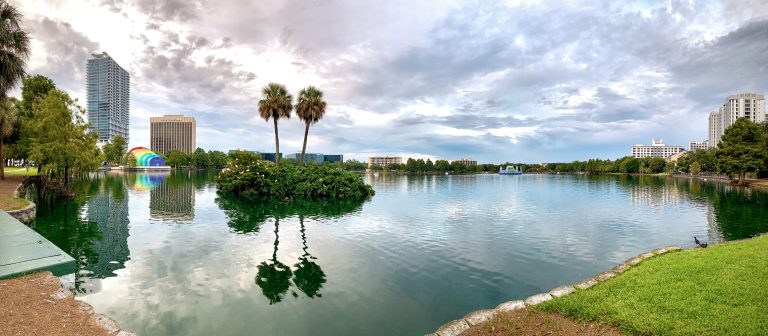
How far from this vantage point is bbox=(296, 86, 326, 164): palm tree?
43.5m

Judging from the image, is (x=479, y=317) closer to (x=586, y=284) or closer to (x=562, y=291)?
(x=562, y=291)

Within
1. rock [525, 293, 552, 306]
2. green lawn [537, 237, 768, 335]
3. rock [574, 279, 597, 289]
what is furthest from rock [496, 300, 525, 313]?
rock [574, 279, 597, 289]

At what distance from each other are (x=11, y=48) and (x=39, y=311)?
1606cm

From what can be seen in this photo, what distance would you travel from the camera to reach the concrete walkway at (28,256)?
9.54m

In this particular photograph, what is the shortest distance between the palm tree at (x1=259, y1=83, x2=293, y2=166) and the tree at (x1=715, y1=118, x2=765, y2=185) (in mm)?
67686

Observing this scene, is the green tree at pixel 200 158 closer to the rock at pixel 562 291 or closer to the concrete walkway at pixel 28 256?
the concrete walkway at pixel 28 256

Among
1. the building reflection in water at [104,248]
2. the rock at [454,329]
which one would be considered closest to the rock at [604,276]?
the rock at [454,329]

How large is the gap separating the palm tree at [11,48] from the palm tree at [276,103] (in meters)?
26.3

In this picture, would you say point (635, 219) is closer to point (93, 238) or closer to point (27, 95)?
point (93, 238)

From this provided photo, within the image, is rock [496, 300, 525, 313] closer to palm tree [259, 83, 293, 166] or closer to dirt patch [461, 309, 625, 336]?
dirt patch [461, 309, 625, 336]

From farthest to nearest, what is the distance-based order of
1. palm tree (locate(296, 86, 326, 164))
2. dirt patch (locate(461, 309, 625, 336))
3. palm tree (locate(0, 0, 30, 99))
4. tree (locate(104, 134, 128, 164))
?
tree (locate(104, 134, 128, 164))
palm tree (locate(296, 86, 326, 164))
palm tree (locate(0, 0, 30, 99))
dirt patch (locate(461, 309, 625, 336))

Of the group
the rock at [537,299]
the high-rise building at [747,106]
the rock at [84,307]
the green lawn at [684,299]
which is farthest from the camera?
the high-rise building at [747,106]

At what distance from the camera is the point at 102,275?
465 inches

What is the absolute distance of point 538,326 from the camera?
273 inches
